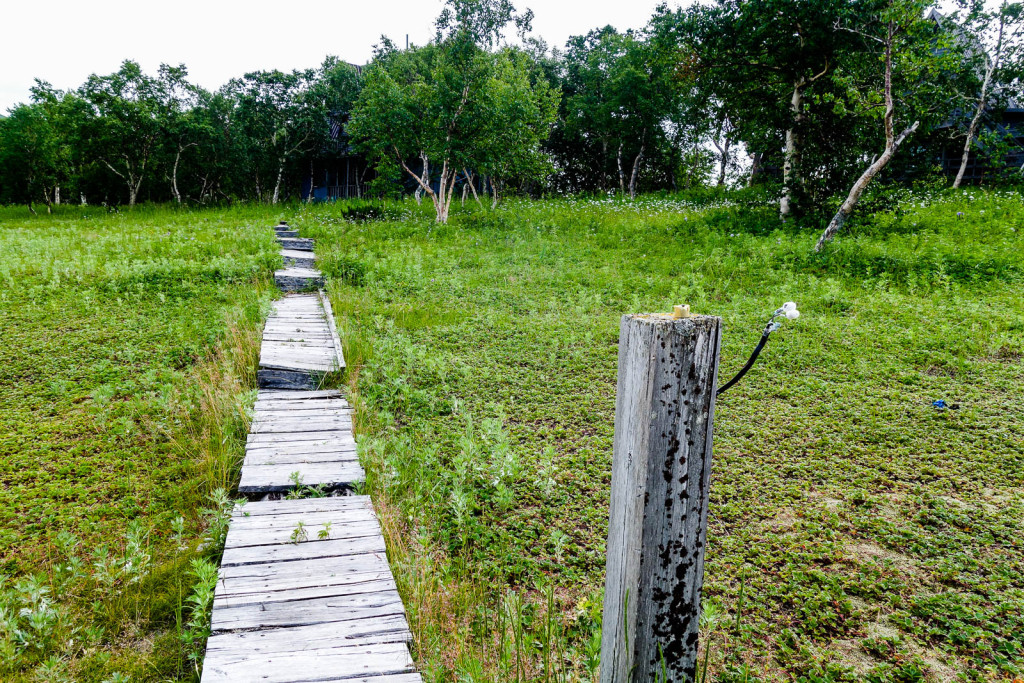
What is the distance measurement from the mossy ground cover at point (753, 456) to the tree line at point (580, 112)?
3.48 metres

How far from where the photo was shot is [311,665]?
2301 millimetres

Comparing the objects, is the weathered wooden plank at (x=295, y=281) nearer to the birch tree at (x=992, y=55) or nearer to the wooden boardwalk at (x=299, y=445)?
the wooden boardwalk at (x=299, y=445)

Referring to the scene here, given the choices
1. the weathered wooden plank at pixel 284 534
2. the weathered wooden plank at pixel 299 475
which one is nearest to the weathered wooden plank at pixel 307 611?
the weathered wooden plank at pixel 284 534

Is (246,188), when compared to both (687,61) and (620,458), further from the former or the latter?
(620,458)

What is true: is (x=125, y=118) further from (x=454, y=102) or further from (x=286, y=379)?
(x=286, y=379)

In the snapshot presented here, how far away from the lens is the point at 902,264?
9.84 meters

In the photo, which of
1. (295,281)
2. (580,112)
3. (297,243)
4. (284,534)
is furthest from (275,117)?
(284,534)

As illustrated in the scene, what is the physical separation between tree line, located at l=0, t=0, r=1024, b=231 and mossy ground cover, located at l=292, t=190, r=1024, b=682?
348 cm

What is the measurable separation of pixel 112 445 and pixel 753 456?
5.05 m

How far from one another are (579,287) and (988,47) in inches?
691

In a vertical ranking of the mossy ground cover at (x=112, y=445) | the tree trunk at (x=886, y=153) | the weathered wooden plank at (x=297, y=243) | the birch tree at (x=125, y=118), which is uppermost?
the birch tree at (x=125, y=118)

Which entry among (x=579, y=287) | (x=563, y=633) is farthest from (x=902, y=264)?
(x=563, y=633)

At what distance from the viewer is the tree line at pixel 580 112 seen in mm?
12102

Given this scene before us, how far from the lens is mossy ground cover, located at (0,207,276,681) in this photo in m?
2.72
